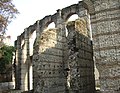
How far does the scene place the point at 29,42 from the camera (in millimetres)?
22703

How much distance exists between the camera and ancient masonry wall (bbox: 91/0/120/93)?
5.87m

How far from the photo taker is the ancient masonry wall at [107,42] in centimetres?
587

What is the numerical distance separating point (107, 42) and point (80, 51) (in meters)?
3.08

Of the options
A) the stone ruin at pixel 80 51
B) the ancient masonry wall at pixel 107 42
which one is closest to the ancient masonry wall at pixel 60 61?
the stone ruin at pixel 80 51

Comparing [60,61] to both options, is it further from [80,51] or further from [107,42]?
[107,42]

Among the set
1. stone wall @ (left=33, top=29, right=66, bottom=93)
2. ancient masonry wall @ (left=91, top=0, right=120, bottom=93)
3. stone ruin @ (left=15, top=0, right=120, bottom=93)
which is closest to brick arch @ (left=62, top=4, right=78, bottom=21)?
stone ruin @ (left=15, top=0, right=120, bottom=93)

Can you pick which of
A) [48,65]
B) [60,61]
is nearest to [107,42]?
[48,65]

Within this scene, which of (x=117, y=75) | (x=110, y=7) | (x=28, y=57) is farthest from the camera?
(x=28, y=57)

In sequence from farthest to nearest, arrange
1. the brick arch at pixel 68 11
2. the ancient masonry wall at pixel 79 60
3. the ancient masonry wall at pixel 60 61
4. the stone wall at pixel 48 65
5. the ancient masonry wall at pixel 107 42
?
the brick arch at pixel 68 11, the stone wall at pixel 48 65, the ancient masonry wall at pixel 60 61, the ancient masonry wall at pixel 79 60, the ancient masonry wall at pixel 107 42

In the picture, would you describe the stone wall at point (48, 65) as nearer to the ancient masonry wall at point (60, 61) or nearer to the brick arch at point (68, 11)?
the ancient masonry wall at point (60, 61)

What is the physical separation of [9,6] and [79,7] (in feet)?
19.2

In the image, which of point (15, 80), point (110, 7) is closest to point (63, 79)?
point (110, 7)

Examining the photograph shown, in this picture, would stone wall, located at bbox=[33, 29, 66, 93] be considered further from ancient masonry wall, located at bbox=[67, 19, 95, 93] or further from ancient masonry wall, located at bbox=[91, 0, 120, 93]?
ancient masonry wall, located at bbox=[91, 0, 120, 93]

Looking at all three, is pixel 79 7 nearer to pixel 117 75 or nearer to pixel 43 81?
pixel 43 81
